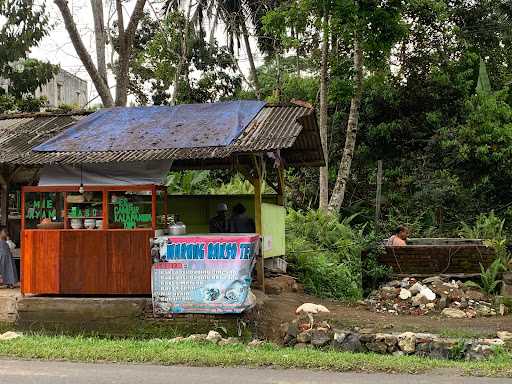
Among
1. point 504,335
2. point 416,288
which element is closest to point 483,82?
point 416,288

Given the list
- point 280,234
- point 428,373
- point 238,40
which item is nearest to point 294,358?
point 428,373

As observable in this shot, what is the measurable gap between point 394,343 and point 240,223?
14.1ft

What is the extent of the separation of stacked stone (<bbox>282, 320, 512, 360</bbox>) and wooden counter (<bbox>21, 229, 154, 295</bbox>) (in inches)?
105

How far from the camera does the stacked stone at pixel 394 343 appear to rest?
8570mm

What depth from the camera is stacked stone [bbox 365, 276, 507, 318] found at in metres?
12.9

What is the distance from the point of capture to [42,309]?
417 inches

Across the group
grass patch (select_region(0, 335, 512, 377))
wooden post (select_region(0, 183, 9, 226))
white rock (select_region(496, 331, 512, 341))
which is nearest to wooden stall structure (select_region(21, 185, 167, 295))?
grass patch (select_region(0, 335, 512, 377))

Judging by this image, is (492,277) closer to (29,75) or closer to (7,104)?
(29,75)

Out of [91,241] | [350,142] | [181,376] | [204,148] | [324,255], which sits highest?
[350,142]

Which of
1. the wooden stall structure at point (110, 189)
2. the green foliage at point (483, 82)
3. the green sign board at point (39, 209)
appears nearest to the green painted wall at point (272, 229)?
the wooden stall structure at point (110, 189)

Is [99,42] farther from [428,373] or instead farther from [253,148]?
[428,373]

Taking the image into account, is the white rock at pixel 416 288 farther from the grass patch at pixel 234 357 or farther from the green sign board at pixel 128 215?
the green sign board at pixel 128 215

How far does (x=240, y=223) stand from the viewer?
12344 mm

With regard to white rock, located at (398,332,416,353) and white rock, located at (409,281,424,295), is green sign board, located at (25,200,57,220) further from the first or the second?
white rock, located at (409,281,424,295)
